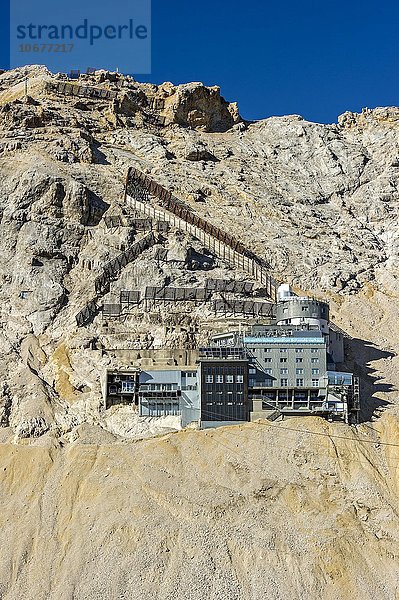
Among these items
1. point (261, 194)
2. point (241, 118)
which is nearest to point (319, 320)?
point (261, 194)

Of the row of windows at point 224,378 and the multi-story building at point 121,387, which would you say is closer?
the row of windows at point 224,378

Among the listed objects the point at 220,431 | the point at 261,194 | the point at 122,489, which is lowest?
the point at 122,489

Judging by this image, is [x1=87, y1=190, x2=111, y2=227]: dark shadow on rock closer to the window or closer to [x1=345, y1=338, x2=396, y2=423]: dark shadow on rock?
the window

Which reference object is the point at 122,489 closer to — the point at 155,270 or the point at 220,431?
the point at 220,431

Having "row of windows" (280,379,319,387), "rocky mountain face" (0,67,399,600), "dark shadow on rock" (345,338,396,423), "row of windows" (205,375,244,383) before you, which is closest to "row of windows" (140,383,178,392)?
"rocky mountain face" (0,67,399,600)

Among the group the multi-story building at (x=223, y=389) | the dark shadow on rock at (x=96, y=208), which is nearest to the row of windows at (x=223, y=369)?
the multi-story building at (x=223, y=389)

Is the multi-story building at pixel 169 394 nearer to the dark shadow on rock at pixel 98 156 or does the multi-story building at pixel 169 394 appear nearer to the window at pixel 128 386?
the window at pixel 128 386
